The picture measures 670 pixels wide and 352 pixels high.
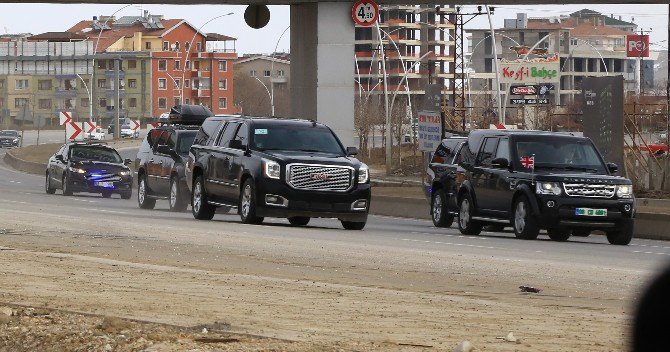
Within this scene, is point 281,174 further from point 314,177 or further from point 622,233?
point 622,233

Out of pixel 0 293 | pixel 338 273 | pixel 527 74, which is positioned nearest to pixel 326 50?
pixel 338 273

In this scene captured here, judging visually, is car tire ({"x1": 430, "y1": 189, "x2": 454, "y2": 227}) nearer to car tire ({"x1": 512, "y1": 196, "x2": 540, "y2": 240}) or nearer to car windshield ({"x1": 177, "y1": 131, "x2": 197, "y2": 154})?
car tire ({"x1": 512, "y1": 196, "x2": 540, "y2": 240})

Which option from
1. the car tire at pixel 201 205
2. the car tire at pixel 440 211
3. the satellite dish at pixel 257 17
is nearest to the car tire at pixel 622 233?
the car tire at pixel 440 211

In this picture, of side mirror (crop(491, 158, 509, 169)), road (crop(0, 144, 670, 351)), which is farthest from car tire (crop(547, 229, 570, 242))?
road (crop(0, 144, 670, 351))

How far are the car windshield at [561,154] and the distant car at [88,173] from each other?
67.0 ft

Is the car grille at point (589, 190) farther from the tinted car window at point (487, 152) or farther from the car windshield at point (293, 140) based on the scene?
the car windshield at point (293, 140)

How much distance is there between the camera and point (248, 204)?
2630cm

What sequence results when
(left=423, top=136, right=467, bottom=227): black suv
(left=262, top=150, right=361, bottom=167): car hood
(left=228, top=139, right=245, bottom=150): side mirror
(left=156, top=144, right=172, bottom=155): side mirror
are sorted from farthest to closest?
(left=156, top=144, right=172, bottom=155): side mirror < (left=423, top=136, right=467, bottom=227): black suv < (left=228, top=139, right=245, bottom=150): side mirror < (left=262, top=150, right=361, bottom=167): car hood

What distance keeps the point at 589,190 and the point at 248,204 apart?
19.0 ft

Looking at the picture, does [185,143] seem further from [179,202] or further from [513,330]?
[513,330]

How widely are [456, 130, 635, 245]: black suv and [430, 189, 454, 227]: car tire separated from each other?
6.95 feet

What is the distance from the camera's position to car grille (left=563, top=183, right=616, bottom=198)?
25.0m

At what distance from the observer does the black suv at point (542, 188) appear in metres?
25.0

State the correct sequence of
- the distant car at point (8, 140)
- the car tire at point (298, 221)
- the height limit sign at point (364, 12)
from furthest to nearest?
the distant car at point (8, 140) < the height limit sign at point (364, 12) < the car tire at point (298, 221)
